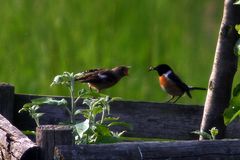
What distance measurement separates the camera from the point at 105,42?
5.99m

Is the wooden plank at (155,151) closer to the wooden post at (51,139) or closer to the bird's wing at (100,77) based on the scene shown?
the wooden post at (51,139)

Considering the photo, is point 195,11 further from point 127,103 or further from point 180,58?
point 127,103

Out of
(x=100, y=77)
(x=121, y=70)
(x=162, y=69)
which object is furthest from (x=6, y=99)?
(x=162, y=69)

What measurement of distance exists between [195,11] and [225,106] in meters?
3.84

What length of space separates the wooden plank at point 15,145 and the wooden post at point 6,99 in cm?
70

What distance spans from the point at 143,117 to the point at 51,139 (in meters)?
1.32

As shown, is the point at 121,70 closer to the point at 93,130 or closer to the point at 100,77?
the point at 100,77

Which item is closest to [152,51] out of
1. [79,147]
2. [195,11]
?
[195,11]

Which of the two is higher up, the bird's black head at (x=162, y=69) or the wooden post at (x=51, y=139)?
the bird's black head at (x=162, y=69)

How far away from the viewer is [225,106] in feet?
10.6

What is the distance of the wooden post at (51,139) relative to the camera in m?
2.33

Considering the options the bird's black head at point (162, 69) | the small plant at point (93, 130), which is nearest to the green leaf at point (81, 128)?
the small plant at point (93, 130)

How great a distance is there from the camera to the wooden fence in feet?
7.65

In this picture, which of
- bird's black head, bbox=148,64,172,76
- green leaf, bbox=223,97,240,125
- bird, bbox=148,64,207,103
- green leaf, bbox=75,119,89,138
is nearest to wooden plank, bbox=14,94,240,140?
green leaf, bbox=223,97,240,125
